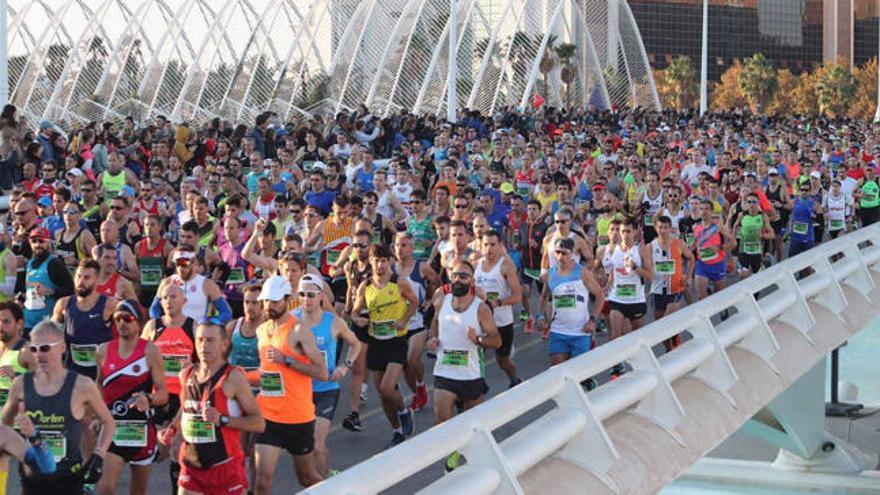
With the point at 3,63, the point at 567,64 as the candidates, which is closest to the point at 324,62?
the point at 567,64

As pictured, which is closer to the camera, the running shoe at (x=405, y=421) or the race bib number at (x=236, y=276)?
the running shoe at (x=405, y=421)

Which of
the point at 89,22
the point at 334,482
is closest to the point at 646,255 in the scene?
the point at 334,482

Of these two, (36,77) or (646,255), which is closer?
(646,255)

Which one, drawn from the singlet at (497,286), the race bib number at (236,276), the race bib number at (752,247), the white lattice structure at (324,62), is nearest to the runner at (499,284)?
the singlet at (497,286)

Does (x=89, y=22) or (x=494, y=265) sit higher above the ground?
(x=89, y=22)

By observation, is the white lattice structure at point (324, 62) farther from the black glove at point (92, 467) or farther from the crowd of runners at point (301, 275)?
the black glove at point (92, 467)

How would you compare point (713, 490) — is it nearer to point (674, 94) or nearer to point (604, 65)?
point (604, 65)

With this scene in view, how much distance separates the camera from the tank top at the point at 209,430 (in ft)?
27.1

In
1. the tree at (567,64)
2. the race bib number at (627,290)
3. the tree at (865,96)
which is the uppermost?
the tree at (567,64)

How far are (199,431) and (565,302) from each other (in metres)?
5.13

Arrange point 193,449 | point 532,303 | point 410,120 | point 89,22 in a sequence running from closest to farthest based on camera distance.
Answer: point 193,449, point 532,303, point 410,120, point 89,22

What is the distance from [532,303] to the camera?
1964 centimetres

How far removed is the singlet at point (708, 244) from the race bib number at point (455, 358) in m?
6.77

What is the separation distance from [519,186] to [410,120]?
825 cm
